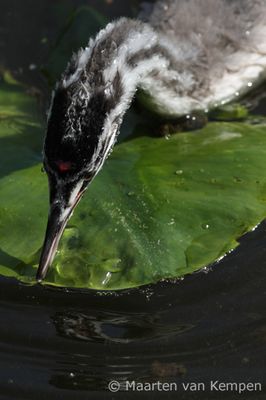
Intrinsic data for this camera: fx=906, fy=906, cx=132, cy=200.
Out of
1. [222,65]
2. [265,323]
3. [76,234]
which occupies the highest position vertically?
[222,65]

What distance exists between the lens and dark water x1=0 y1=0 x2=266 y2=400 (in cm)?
449

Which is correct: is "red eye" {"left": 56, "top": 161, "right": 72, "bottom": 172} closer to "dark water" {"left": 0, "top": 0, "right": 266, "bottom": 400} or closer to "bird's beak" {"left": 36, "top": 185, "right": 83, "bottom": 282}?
"bird's beak" {"left": 36, "top": 185, "right": 83, "bottom": 282}

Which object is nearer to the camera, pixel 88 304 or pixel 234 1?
pixel 88 304

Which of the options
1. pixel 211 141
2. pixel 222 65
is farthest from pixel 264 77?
pixel 211 141

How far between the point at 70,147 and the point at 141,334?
3.44 feet

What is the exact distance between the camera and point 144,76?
A: 571 centimetres

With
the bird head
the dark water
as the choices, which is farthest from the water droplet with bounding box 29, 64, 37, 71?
the dark water

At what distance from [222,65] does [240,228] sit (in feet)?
5.17

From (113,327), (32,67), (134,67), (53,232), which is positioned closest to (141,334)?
(113,327)

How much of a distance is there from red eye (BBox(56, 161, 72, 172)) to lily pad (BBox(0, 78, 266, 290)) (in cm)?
49

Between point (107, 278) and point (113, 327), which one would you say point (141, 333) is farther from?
point (107, 278)

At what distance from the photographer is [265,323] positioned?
15.7 ft

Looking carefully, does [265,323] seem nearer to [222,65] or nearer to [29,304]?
[29,304]

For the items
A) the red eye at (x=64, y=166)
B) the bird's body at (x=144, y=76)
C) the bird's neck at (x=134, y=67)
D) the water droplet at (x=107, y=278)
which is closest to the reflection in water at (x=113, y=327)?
the water droplet at (x=107, y=278)
